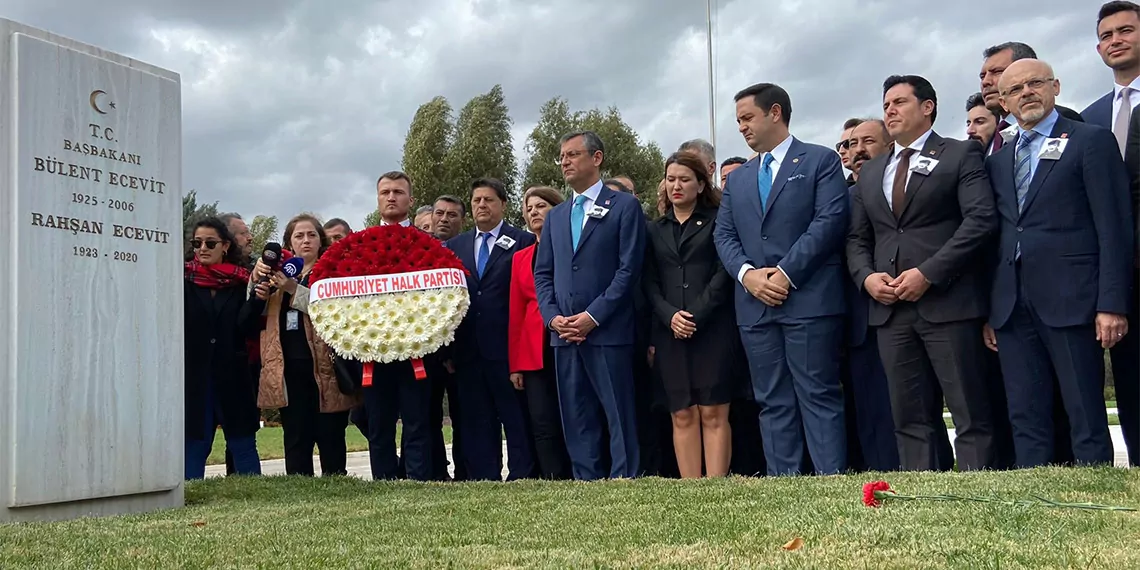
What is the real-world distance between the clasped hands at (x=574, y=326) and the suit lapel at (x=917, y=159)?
201cm

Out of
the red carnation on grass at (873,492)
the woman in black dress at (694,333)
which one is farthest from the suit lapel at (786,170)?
the red carnation on grass at (873,492)

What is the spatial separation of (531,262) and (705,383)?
1730mm

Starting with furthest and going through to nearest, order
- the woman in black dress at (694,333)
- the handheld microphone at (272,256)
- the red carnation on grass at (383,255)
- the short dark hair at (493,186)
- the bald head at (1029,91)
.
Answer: the short dark hair at (493,186) < the handheld microphone at (272,256) < the red carnation on grass at (383,255) < the woman in black dress at (694,333) < the bald head at (1029,91)

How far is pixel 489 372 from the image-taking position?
7.79 metres

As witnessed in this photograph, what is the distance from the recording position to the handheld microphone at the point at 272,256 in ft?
25.3

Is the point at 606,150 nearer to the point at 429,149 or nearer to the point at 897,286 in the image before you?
the point at 429,149

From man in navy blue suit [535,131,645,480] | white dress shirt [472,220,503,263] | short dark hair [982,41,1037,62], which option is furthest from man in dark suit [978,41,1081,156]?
white dress shirt [472,220,503,263]

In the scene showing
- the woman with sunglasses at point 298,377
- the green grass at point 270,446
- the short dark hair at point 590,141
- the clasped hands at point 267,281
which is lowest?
the green grass at point 270,446

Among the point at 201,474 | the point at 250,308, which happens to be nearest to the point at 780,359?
the point at 250,308

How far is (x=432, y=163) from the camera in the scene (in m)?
40.8

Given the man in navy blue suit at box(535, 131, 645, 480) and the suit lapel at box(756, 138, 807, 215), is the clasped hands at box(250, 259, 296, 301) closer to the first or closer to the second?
the man in navy blue suit at box(535, 131, 645, 480)

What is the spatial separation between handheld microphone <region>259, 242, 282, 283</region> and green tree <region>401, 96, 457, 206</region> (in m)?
32.6

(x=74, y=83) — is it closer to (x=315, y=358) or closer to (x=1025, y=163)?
(x=315, y=358)

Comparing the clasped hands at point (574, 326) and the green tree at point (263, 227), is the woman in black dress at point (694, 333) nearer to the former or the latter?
the clasped hands at point (574, 326)
